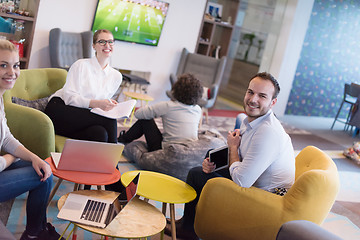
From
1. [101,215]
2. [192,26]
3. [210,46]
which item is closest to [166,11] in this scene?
[192,26]

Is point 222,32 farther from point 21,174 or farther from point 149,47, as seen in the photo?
point 21,174

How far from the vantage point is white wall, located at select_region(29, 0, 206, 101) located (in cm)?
591

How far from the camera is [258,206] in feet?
8.67

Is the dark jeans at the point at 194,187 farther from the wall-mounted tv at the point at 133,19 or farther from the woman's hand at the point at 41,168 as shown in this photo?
the wall-mounted tv at the point at 133,19

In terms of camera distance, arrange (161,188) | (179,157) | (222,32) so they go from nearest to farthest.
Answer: (161,188), (179,157), (222,32)

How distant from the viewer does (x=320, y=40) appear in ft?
30.2

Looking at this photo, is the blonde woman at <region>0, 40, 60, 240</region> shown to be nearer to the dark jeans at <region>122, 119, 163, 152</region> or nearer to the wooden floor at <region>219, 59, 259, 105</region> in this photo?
the dark jeans at <region>122, 119, 163, 152</region>

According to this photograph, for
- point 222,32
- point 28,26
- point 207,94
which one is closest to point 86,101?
point 28,26

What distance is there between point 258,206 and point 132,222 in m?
0.80

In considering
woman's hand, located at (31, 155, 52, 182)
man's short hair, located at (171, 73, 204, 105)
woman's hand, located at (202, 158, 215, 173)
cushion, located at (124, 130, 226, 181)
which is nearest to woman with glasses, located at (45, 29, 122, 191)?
cushion, located at (124, 130, 226, 181)

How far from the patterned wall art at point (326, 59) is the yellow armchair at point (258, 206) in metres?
6.79

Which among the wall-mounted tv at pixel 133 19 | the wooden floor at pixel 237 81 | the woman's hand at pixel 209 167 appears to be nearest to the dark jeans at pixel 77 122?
the woman's hand at pixel 209 167

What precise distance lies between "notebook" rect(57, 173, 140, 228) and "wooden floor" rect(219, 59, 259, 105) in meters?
6.51

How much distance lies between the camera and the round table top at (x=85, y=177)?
8.34ft
